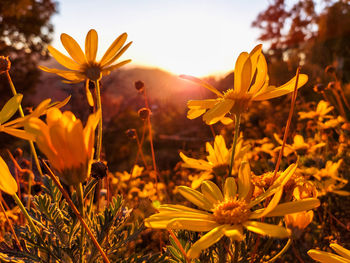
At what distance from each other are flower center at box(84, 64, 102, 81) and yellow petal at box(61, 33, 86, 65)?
0.08 feet

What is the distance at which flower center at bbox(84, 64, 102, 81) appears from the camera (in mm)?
855

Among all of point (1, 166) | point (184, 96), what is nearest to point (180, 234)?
point (1, 166)

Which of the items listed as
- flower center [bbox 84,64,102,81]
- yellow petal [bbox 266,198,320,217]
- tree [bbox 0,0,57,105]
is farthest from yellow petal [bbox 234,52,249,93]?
tree [bbox 0,0,57,105]

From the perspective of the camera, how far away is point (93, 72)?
867mm

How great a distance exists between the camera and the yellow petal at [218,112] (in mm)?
620

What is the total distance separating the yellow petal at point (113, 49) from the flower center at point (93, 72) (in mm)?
22

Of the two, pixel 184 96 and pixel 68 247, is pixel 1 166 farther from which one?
pixel 184 96

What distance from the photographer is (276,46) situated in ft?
63.1

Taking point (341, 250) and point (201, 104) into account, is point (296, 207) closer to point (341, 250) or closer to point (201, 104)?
point (341, 250)

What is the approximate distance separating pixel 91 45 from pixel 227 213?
1.94ft

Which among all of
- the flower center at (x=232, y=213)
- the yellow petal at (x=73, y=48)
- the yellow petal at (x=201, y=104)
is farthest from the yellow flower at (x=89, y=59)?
the flower center at (x=232, y=213)

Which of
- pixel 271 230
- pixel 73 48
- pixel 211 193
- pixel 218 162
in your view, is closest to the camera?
pixel 271 230

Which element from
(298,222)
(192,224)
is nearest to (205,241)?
(192,224)

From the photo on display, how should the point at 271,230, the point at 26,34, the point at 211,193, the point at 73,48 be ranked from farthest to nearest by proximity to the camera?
the point at 26,34 → the point at 73,48 → the point at 211,193 → the point at 271,230
